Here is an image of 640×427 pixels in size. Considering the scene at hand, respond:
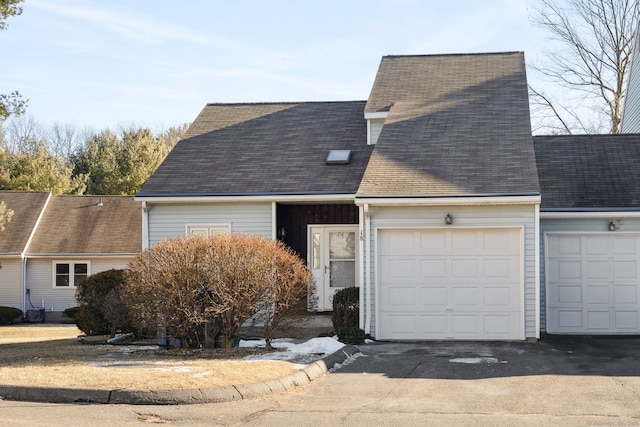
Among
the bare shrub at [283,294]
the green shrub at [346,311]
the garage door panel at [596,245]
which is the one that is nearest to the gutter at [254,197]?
the green shrub at [346,311]

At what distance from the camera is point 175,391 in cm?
984

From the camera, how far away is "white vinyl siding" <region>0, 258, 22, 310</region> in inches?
1294

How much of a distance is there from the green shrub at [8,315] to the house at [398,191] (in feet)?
43.8

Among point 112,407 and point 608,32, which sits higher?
point 608,32

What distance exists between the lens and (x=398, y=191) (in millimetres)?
15852

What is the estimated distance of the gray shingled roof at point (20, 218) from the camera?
107ft

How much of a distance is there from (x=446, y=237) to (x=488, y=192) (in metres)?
1.23

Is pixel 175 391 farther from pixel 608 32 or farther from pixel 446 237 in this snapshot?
pixel 608 32

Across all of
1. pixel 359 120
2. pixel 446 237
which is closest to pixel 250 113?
pixel 359 120

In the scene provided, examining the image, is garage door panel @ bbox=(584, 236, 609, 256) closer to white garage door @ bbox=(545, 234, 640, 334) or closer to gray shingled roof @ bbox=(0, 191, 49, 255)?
white garage door @ bbox=(545, 234, 640, 334)

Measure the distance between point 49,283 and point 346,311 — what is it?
20.8 m

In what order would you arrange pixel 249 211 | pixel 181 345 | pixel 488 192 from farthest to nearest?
pixel 249 211 < pixel 488 192 < pixel 181 345

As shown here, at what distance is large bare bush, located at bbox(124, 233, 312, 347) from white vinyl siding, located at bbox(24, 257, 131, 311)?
20.0 m

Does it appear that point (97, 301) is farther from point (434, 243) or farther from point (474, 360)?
point (474, 360)
